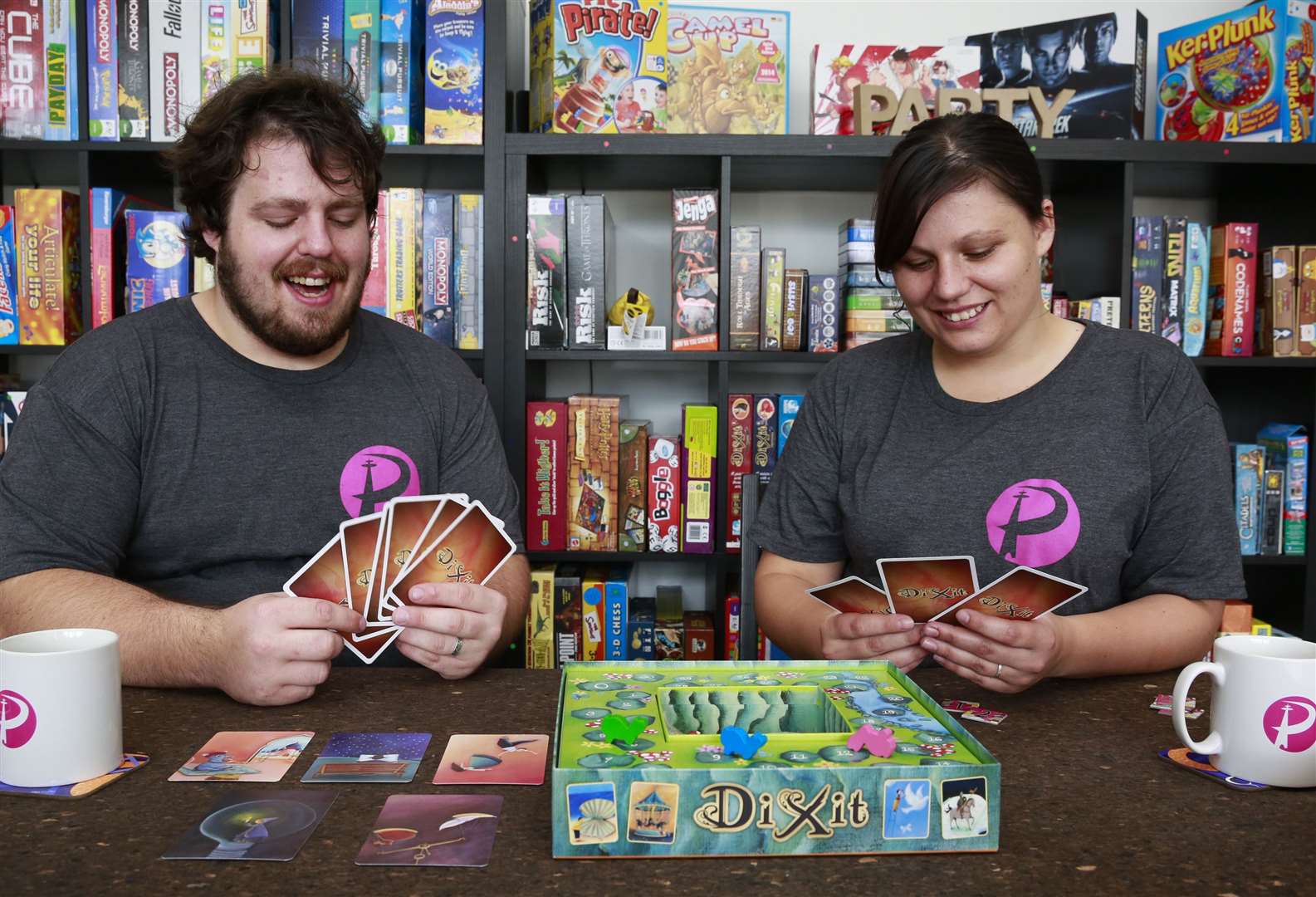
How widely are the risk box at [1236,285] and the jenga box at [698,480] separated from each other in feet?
3.76

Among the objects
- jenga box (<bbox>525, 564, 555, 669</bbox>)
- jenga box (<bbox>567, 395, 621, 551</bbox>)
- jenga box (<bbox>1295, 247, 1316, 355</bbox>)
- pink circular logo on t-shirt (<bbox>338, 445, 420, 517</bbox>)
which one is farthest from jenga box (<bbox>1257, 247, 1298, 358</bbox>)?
pink circular logo on t-shirt (<bbox>338, 445, 420, 517</bbox>)

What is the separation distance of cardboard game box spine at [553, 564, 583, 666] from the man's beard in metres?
0.96

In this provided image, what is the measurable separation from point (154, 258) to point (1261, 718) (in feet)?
7.03

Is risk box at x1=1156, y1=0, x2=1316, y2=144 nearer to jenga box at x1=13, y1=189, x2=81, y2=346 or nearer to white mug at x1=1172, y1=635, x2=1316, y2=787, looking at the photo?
white mug at x1=1172, y1=635, x2=1316, y2=787

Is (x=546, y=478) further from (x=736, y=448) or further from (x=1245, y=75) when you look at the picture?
(x=1245, y=75)

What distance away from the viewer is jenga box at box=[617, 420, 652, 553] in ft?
7.42

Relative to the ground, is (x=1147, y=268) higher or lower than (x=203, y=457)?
higher

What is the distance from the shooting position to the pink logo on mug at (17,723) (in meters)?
0.77

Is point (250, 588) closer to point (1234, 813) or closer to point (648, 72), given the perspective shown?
point (1234, 813)

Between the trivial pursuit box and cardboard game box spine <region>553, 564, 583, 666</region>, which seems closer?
the trivial pursuit box

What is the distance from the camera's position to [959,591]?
1.07m

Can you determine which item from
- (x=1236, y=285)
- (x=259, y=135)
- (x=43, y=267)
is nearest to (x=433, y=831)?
(x=259, y=135)

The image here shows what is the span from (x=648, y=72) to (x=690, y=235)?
0.35 metres

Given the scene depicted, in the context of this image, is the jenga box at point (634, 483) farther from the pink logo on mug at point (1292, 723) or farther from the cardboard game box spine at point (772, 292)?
the pink logo on mug at point (1292, 723)
